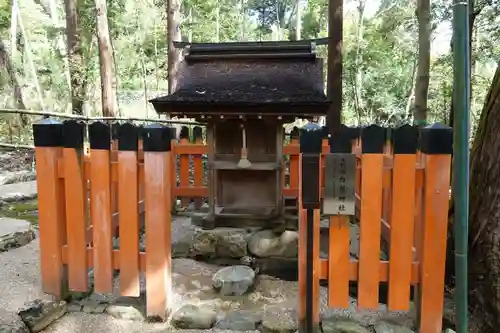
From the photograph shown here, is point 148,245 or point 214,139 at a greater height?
point 214,139

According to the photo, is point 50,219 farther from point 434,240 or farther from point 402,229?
point 434,240

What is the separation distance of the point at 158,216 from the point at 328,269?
1251mm

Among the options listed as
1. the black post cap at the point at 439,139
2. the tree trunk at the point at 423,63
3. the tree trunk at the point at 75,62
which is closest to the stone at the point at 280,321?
the black post cap at the point at 439,139

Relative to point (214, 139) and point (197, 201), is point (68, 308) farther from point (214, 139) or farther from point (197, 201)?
point (197, 201)

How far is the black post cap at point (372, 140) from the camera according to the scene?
2.46 m

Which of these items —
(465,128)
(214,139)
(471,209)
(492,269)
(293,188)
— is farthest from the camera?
(293,188)

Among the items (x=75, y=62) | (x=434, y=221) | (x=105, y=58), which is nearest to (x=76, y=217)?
(x=434, y=221)

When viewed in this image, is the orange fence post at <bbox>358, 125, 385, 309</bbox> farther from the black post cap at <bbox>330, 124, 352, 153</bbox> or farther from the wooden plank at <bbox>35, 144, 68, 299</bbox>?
the wooden plank at <bbox>35, 144, 68, 299</bbox>

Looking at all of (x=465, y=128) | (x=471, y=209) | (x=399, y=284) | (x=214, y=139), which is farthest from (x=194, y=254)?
(x=465, y=128)

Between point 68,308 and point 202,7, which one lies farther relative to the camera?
point 202,7

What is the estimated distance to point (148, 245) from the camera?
2.72 m

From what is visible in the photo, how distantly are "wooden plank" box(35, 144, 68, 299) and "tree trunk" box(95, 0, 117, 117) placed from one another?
7402 mm

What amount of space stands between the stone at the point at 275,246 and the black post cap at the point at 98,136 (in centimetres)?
183

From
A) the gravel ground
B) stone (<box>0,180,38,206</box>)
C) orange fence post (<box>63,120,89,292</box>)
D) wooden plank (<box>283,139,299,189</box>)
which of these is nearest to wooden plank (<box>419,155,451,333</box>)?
the gravel ground
